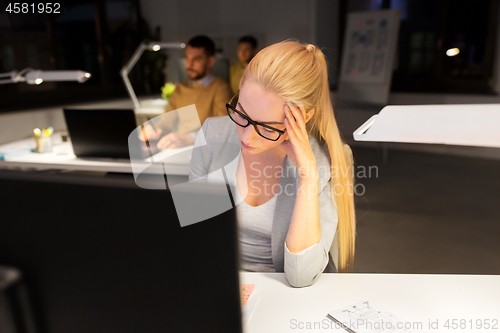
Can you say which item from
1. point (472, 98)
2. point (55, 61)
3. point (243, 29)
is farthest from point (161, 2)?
point (472, 98)

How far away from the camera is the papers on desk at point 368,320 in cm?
87

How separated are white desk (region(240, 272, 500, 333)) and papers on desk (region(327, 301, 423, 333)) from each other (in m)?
0.02

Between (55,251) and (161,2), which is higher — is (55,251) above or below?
below

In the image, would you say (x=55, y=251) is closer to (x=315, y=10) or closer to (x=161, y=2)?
(x=315, y=10)

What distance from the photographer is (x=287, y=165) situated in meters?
1.27

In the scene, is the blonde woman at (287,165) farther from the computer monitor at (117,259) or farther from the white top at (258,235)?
the computer monitor at (117,259)

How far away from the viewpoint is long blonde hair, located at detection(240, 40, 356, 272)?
1096mm

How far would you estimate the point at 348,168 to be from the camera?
1.24 meters

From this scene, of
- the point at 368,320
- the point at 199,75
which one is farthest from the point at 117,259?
the point at 199,75

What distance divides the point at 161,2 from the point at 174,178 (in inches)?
247

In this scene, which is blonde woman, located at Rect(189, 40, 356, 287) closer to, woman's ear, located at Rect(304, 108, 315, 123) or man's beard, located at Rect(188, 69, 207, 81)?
woman's ear, located at Rect(304, 108, 315, 123)

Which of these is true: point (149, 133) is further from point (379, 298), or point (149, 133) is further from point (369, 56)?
point (369, 56)

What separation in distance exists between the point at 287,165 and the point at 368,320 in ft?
1.76

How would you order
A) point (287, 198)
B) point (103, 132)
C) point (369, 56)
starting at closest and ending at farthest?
point (287, 198) → point (103, 132) → point (369, 56)
